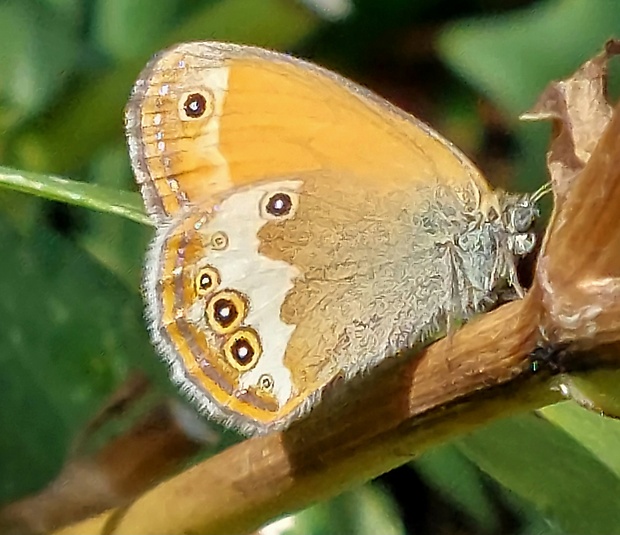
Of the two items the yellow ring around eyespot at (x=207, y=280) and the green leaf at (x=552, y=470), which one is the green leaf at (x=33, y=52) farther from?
the green leaf at (x=552, y=470)

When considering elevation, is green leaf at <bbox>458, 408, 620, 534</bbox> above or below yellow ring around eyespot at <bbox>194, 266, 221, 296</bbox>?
below

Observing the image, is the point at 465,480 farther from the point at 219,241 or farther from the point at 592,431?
the point at 219,241

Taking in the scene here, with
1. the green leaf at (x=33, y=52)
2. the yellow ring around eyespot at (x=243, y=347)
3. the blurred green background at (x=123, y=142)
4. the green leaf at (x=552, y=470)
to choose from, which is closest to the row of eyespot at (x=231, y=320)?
the yellow ring around eyespot at (x=243, y=347)

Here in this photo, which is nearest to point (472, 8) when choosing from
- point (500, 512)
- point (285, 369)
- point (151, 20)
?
point (151, 20)

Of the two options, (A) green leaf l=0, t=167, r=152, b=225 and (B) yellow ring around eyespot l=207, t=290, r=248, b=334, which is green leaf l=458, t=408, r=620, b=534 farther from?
(A) green leaf l=0, t=167, r=152, b=225

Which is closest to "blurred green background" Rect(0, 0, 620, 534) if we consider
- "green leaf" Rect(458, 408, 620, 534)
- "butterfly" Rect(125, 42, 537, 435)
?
"green leaf" Rect(458, 408, 620, 534)

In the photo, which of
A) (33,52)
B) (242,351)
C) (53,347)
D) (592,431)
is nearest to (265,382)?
(242,351)

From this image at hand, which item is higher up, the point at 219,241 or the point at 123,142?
the point at 123,142
